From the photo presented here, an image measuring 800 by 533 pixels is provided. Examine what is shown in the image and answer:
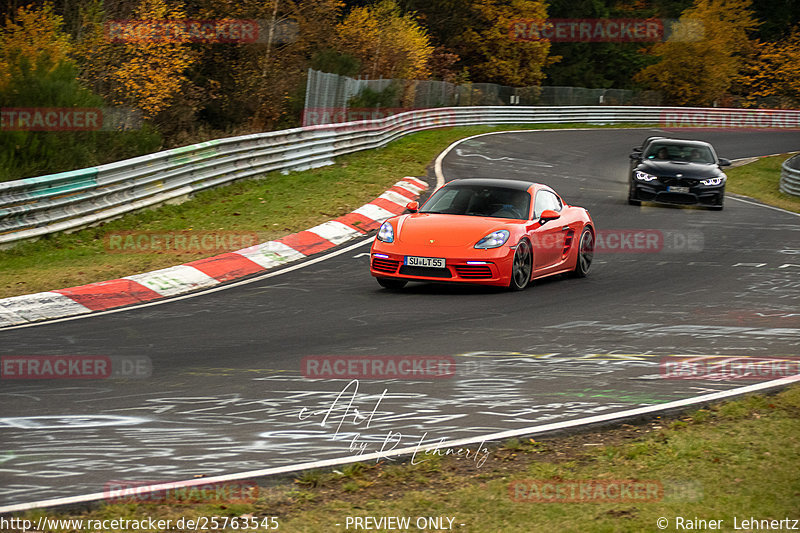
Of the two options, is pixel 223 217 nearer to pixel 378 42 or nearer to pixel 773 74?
pixel 378 42

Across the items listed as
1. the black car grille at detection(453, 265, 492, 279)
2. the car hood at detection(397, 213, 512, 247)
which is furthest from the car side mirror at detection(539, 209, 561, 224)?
the black car grille at detection(453, 265, 492, 279)

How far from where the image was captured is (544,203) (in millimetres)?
13328

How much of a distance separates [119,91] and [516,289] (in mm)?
21674

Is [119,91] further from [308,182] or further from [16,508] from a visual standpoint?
[16,508]

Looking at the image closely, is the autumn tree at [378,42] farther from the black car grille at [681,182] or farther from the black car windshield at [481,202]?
the black car windshield at [481,202]

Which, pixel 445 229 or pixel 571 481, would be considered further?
pixel 445 229

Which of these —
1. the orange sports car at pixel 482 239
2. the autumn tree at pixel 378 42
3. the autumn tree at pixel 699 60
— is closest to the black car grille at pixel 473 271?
the orange sports car at pixel 482 239

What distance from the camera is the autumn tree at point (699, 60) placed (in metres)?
72.4

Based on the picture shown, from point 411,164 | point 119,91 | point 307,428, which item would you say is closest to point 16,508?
point 307,428

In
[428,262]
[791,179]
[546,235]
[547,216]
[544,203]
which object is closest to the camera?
[428,262]

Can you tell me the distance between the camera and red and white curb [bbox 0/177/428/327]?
35.3 ft

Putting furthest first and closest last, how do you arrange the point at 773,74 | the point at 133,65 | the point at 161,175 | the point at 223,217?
1. the point at 773,74
2. the point at 133,65
3. the point at 161,175
4. the point at 223,217

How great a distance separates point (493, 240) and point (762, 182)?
2207 cm

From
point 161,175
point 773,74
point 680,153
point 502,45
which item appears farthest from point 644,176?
point 773,74
